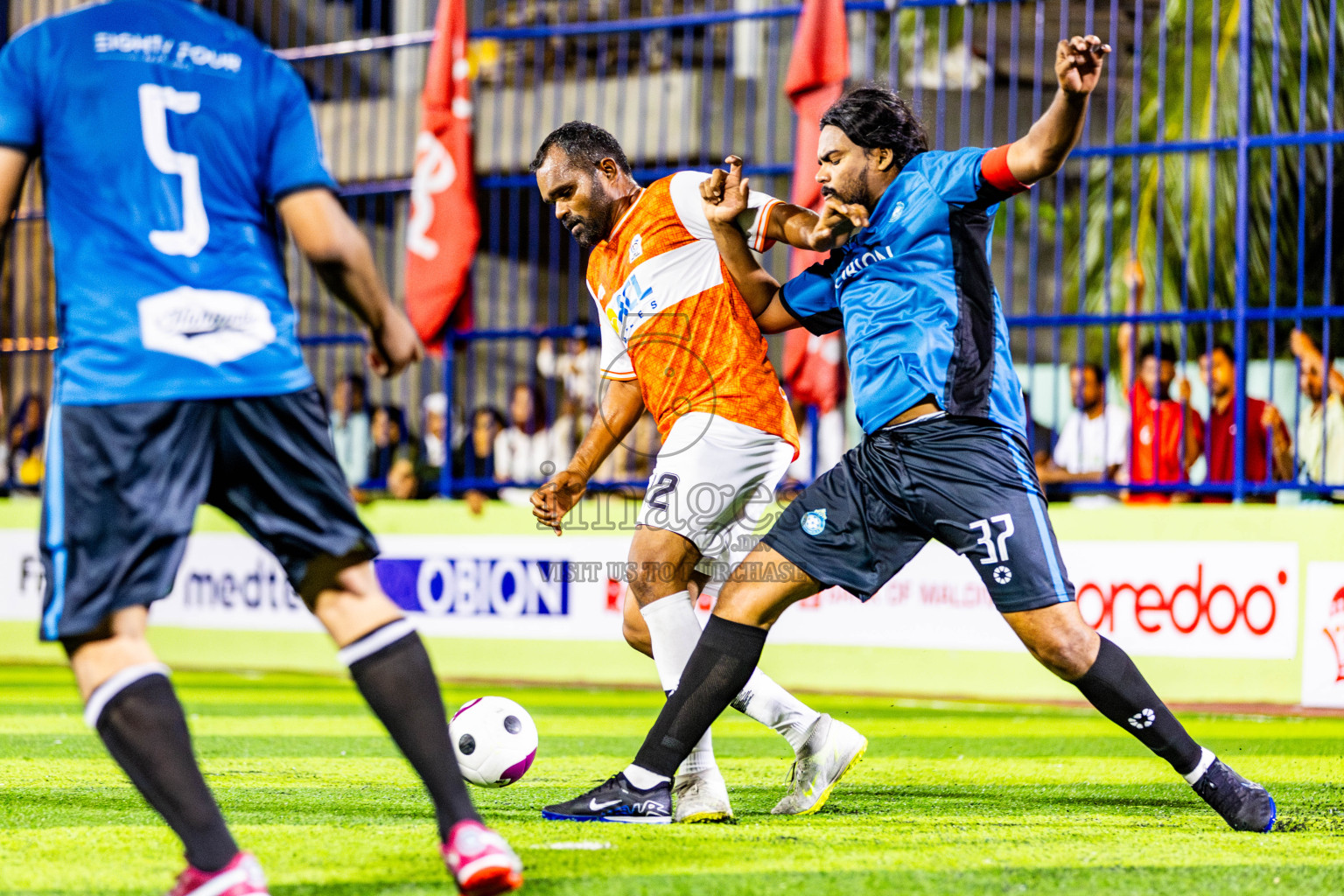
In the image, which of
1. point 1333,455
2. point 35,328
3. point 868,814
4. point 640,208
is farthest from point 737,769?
point 35,328

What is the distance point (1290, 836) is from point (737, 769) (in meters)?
2.17

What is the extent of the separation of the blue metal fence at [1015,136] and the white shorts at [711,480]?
1.66 m

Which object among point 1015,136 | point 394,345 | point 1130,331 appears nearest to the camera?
point 394,345

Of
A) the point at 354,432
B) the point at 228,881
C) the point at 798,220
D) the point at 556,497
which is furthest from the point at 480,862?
the point at 354,432

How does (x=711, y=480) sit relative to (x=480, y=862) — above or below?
above

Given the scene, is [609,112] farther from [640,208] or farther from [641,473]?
[640,208]

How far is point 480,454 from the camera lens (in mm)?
10531

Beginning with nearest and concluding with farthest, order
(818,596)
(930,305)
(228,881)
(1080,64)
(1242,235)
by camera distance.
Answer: (228,881), (1080,64), (930,305), (1242,235), (818,596)

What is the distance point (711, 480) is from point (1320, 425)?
4891 mm

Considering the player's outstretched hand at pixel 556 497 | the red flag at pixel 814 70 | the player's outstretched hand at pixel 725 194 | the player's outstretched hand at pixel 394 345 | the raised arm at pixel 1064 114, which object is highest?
the red flag at pixel 814 70

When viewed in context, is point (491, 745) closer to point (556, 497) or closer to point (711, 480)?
point (556, 497)

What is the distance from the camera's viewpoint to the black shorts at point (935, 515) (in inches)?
157

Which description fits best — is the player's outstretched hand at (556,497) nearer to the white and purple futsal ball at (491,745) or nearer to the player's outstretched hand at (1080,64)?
the white and purple futsal ball at (491,745)

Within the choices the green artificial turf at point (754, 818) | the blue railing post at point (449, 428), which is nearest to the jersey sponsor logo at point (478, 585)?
the blue railing post at point (449, 428)
